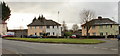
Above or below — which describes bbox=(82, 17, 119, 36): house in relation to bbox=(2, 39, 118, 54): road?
above

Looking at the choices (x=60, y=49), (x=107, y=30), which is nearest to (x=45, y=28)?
(x=107, y=30)

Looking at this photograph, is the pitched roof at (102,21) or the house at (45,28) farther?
the house at (45,28)

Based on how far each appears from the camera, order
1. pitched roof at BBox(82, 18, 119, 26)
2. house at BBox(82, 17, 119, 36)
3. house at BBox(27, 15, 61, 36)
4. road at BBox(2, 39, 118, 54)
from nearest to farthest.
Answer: road at BBox(2, 39, 118, 54), house at BBox(82, 17, 119, 36), pitched roof at BBox(82, 18, 119, 26), house at BBox(27, 15, 61, 36)

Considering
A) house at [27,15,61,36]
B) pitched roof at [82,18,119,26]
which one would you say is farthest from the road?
house at [27,15,61,36]

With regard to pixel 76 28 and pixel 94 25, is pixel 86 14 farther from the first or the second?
pixel 76 28

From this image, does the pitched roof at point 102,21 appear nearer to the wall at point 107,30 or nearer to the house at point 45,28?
the wall at point 107,30

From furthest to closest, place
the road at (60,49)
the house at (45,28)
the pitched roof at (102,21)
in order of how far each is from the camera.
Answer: the house at (45,28) < the pitched roof at (102,21) < the road at (60,49)

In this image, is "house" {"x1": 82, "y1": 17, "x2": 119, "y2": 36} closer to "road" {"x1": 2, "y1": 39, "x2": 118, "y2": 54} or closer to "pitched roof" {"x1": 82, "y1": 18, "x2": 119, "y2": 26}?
"pitched roof" {"x1": 82, "y1": 18, "x2": 119, "y2": 26}

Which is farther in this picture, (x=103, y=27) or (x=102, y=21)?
(x=102, y=21)

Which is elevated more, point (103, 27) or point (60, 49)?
point (103, 27)

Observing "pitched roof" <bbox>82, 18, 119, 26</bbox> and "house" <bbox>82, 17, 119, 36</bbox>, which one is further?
"pitched roof" <bbox>82, 18, 119, 26</bbox>

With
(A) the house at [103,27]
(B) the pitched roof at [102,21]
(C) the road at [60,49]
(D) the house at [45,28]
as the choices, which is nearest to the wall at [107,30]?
(A) the house at [103,27]

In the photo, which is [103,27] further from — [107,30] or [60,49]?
[60,49]

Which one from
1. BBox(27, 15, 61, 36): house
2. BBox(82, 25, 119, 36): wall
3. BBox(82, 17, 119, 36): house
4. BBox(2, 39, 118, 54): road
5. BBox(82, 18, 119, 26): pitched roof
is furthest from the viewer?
BBox(27, 15, 61, 36): house
